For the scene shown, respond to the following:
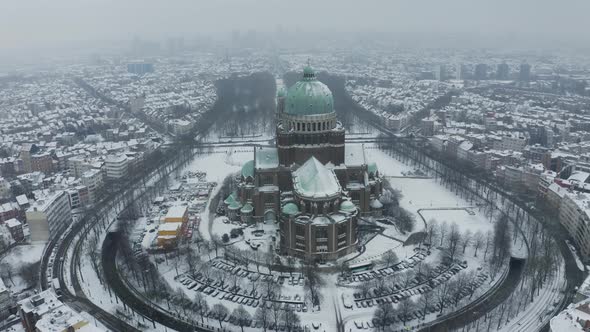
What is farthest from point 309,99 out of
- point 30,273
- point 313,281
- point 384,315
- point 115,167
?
point 115,167

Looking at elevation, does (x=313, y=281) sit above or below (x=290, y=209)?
below

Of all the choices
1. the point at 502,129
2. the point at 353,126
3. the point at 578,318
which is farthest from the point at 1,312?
the point at 502,129

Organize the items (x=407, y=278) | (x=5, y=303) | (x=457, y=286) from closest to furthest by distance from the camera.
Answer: (x=5, y=303)
(x=457, y=286)
(x=407, y=278)

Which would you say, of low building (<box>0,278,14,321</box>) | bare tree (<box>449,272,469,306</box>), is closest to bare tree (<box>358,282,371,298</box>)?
bare tree (<box>449,272,469,306</box>)

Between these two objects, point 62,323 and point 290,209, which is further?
point 290,209

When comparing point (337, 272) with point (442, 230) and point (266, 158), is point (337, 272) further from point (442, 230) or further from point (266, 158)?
point (266, 158)

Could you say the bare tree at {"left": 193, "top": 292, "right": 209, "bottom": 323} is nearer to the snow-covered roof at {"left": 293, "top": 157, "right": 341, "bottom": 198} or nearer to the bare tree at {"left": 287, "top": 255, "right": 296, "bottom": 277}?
the bare tree at {"left": 287, "top": 255, "right": 296, "bottom": 277}

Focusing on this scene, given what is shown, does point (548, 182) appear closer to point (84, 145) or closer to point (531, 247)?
point (531, 247)

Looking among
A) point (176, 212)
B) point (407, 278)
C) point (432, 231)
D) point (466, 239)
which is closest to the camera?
point (407, 278)
